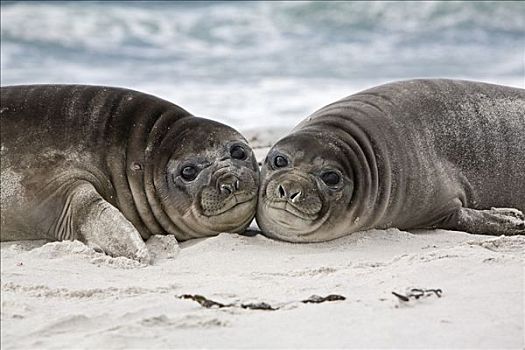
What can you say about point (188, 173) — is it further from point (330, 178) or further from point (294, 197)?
point (330, 178)

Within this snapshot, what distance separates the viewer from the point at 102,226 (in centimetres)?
478

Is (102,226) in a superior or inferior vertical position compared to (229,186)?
inferior

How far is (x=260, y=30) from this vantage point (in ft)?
61.7

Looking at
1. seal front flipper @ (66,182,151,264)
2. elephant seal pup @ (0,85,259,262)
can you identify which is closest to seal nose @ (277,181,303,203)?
elephant seal pup @ (0,85,259,262)

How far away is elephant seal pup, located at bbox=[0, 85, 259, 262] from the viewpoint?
4957mm

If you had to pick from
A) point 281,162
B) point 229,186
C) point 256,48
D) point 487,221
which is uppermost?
point 256,48

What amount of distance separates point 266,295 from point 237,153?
1424mm

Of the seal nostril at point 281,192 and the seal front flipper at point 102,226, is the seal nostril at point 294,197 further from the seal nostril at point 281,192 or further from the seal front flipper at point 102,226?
the seal front flipper at point 102,226

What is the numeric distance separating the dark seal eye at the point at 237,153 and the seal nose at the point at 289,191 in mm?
337

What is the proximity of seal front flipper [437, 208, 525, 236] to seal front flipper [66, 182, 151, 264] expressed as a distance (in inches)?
71.2

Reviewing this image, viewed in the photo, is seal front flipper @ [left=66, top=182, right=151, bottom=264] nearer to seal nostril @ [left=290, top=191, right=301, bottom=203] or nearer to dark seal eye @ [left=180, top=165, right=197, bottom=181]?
dark seal eye @ [left=180, top=165, right=197, bottom=181]

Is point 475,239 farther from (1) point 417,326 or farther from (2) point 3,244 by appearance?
(2) point 3,244

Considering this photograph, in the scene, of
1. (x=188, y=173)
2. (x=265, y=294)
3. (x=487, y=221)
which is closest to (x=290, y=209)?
(x=188, y=173)

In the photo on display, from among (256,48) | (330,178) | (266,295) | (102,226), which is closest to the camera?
(266,295)
